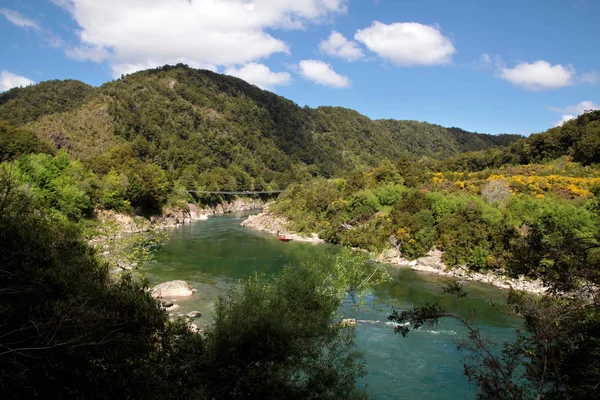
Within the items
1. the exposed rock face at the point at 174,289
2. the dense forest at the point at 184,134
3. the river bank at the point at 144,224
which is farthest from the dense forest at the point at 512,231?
the dense forest at the point at 184,134

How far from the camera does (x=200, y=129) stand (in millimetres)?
100125

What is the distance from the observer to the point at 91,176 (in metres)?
43.6

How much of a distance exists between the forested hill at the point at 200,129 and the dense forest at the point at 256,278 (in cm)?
63

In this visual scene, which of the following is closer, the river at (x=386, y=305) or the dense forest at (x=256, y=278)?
the dense forest at (x=256, y=278)

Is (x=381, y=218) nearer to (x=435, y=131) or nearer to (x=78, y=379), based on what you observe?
(x=78, y=379)

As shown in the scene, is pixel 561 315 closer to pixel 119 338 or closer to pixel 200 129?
pixel 119 338

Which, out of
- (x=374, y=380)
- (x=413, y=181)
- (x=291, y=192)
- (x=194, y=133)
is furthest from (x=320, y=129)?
(x=374, y=380)

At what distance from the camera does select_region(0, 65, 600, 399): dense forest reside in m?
6.37

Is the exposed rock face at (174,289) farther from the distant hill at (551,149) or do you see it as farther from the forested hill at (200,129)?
the distant hill at (551,149)

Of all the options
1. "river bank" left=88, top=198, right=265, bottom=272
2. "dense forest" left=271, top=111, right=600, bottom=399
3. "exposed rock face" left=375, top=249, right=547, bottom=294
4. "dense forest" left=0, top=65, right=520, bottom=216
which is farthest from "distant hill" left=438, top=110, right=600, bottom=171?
"dense forest" left=0, top=65, right=520, bottom=216

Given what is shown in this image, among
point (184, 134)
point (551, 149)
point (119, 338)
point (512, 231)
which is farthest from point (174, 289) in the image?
point (184, 134)

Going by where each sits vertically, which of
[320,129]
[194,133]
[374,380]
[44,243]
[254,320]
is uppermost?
[320,129]

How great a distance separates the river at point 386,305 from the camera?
12891mm

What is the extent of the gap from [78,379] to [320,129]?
481 feet
